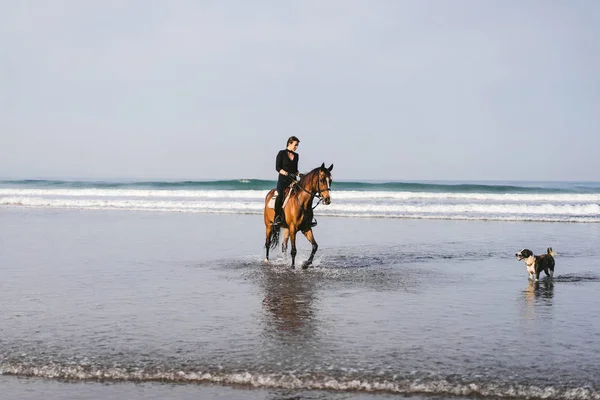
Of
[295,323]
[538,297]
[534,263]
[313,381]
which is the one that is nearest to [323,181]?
[534,263]

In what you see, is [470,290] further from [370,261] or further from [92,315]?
[92,315]

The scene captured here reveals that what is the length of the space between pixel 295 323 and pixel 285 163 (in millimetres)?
6566

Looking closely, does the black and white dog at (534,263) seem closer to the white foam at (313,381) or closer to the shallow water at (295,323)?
the shallow water at (295,323)

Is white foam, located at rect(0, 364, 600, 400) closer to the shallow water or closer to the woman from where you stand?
the shallow water

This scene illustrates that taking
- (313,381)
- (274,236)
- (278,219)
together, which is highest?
(278,219)

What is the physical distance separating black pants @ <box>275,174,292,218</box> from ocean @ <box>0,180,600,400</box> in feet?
4.32

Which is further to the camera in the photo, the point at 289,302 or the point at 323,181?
the point at 323,181

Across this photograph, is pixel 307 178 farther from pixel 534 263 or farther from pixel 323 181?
pixel 534 263

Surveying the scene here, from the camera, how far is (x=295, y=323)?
27.3ft

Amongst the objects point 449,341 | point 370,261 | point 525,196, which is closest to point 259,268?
point 370,261

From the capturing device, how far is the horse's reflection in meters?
8.09

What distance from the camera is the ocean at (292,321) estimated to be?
6012 millimetres

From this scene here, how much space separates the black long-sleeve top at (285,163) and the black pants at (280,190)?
0.20m

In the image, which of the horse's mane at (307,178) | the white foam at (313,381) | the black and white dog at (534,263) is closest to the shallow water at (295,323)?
the white foam at (313,381)
